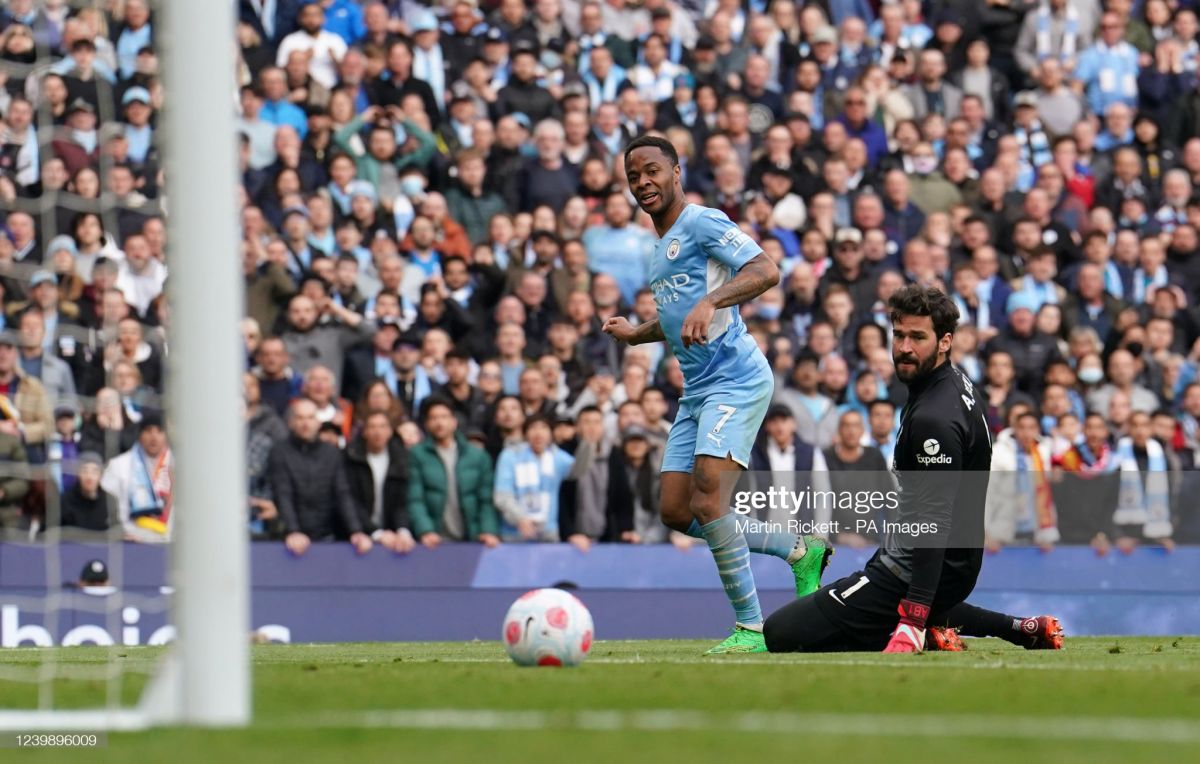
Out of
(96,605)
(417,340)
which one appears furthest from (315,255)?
(96,605)

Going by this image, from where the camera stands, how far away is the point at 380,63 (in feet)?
59.2

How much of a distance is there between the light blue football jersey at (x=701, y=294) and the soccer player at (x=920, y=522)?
0.81 metres

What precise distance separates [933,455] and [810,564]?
51.6 inches

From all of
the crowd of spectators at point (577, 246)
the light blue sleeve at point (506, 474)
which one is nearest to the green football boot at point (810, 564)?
the crowd of spectators at point (577, 246)

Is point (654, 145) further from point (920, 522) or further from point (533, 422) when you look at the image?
point (533, 422)

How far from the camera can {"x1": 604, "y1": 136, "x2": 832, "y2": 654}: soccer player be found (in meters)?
9.61

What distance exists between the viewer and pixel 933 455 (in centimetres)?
934

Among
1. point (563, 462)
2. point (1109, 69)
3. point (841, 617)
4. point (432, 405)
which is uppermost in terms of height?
point (1109, 69)

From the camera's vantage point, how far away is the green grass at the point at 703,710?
204 inches

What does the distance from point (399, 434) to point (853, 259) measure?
489 cm

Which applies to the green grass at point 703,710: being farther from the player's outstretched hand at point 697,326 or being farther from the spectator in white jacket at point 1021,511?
the spectator in white jacket at point 1021,511

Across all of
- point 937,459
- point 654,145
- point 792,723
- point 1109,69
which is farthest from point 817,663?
point 1109,69

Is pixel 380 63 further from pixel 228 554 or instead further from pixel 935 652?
pixel 228 554
